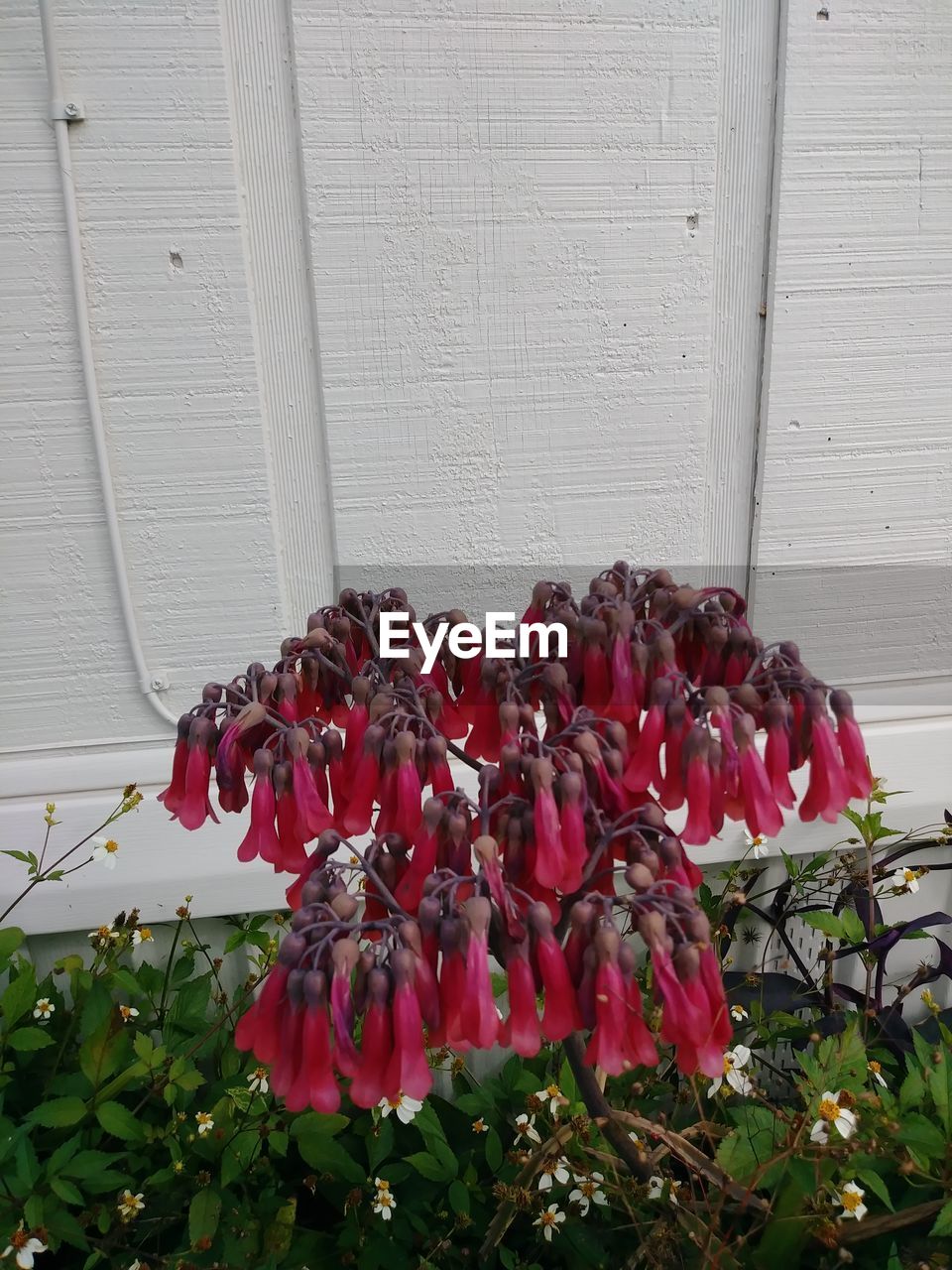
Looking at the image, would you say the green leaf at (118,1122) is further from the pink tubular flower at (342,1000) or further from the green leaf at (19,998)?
the pink tubular flower at (342,1000)

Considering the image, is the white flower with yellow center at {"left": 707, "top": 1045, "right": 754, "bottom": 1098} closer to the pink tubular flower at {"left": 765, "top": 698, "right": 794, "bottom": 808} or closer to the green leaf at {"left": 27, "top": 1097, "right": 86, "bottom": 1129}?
the pink tubular flower at {"left": 765, "top": 698, "right": 794, "bottom": 808}

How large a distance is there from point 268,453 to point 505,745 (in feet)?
2.41

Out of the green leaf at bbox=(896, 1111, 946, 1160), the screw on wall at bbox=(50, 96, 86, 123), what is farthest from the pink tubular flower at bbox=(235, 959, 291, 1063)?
the screw on wall at bbox=(50, 96, 86, 123)

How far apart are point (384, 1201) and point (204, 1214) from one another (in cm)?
18

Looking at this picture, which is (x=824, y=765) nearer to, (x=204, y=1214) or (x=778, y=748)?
(x=778, y=748)

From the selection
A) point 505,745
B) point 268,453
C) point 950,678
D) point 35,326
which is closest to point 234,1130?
point 505,745

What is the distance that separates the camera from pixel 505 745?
0.60 m

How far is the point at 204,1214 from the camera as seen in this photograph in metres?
0.91

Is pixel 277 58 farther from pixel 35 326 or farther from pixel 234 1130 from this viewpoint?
pixel 234 1130

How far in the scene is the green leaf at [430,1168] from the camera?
957 mm

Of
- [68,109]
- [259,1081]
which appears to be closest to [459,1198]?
[259,1081]

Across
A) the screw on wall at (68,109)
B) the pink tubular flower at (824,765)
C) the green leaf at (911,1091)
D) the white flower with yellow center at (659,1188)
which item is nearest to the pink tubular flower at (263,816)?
the pink tubular flower at (824,765)

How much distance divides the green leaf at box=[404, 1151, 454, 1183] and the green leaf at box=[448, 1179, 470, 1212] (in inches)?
0.5

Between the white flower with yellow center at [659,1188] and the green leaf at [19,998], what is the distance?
0.71 meters
